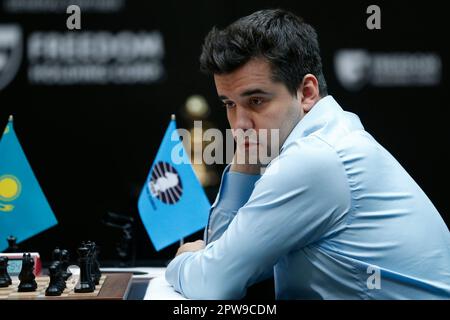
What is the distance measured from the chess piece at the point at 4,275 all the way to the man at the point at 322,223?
74cm

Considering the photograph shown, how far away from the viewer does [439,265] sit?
4.44 ft

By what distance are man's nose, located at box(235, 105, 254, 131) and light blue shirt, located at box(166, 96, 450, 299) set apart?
143 millimetres

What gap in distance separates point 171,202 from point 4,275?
1500mm

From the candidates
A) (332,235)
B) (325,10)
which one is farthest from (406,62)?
(332,235)

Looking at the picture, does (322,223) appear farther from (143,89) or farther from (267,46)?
(143,89)

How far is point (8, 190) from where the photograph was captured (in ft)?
11.0

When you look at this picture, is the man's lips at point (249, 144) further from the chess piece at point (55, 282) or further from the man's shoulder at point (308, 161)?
the chess piece at point (55, 282)

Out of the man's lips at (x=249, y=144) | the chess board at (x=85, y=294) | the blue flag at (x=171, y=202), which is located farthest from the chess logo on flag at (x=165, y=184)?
the man's lips at (x=249, y=144)

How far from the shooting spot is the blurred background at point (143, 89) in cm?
392

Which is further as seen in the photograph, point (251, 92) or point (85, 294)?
point (85, 294)

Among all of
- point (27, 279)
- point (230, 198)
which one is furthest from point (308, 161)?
point (27, 279)

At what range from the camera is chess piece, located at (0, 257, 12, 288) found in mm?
1899
